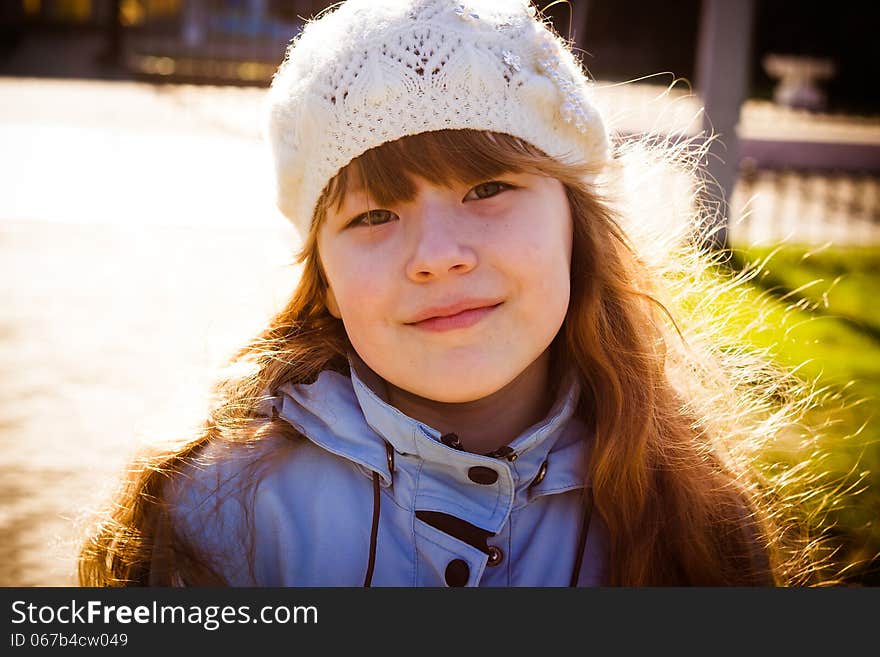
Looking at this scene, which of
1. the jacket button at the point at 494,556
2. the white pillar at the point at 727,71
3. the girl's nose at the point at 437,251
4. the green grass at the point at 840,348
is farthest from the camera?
the white pillar at the point at 727,71

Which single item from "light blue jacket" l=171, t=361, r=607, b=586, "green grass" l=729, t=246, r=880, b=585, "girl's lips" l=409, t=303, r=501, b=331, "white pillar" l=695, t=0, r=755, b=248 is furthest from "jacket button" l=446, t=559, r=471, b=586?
"white pillar" l=695, t=0, r=755, b=248

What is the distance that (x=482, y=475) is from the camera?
1.96m

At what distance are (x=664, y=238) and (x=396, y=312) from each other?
0.98 meters

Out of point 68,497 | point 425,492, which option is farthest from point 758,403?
point 68,497

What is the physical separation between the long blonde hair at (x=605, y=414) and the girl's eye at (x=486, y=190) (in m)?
0.03

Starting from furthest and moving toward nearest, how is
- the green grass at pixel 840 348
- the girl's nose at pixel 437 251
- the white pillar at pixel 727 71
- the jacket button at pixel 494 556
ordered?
the white pillar at pixel 727 71 → the green grass at pixel 840 348 → the jacket button at pixel 494 556 → the girl's nose at pixel 437 251

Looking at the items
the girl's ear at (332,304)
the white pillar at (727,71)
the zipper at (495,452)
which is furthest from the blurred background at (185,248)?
the zipper at (495,452)

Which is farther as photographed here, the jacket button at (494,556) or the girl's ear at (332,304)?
the girl's ear at (332,304)

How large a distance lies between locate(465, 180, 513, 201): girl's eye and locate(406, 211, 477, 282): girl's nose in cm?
7

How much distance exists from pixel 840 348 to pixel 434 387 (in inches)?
161

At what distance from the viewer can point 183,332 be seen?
20.0ft

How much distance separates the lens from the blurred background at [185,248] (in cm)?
375

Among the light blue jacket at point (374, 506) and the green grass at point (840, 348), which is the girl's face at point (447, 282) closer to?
the light blue jacket at point (374, 506)

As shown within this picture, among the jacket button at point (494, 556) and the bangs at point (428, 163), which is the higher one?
the bangs at point (428, 163)
